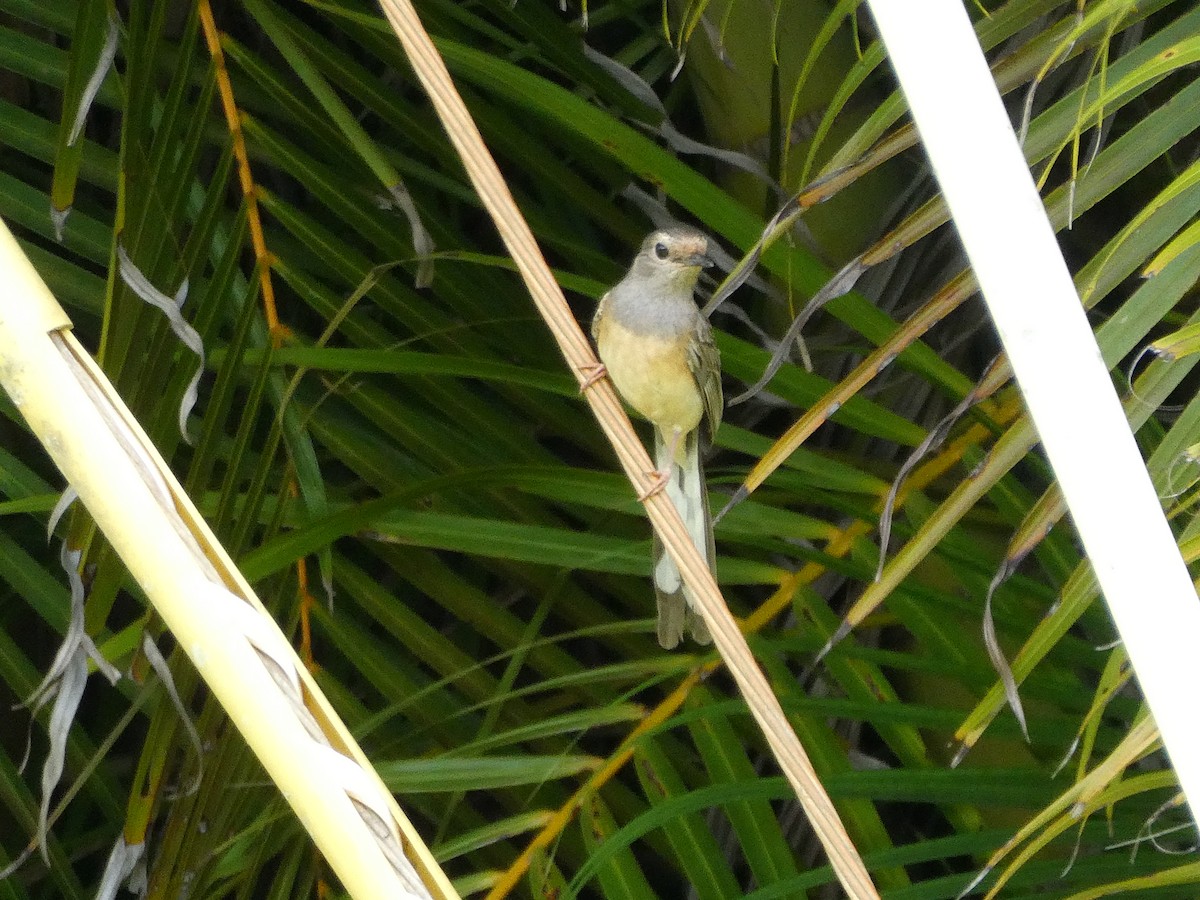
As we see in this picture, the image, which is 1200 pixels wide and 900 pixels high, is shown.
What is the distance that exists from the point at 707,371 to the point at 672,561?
651 mm

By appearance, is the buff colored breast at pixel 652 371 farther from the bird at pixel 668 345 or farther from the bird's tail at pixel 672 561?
the bird's tail at pixel 672 561

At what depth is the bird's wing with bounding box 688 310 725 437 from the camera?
2.43 metres

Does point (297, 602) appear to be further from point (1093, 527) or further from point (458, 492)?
point (1093, 527)

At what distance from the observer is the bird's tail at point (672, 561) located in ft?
7.11

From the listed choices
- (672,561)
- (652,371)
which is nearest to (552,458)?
(652,371)

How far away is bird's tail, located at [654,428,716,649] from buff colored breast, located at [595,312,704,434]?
4.2 inches

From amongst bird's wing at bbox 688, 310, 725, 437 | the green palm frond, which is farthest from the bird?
the green palm frond

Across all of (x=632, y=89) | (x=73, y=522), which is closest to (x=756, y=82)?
(x=632, y=89)

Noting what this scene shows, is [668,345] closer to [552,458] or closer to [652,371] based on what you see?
[652,371]

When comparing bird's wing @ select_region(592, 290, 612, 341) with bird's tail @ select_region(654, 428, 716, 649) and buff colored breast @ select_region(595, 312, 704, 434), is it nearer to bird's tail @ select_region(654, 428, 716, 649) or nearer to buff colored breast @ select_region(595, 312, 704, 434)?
buff colored breast @ select_region(595, 312, 704, 434)

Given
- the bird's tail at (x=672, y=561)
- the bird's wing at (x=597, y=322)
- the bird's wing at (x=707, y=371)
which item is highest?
the bird's wing at (x=597, y=322)

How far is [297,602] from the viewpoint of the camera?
220 cm

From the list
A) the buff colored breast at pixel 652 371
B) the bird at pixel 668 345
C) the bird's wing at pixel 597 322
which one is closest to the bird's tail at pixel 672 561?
the bird at pixel 668 345

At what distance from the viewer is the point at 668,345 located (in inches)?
98.4
